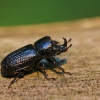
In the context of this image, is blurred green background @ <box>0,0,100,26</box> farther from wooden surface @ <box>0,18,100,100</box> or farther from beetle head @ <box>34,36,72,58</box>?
beetle head @ <box>34,36,72,58</box>

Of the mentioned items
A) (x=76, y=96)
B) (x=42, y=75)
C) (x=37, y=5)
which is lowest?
(x=76, y=96)

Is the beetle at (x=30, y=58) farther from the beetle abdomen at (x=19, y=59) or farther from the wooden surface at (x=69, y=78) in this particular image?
the wooden surface at (x=69, y=78)

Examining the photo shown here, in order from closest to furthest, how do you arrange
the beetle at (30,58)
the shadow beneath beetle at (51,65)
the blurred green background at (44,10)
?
the beetle at (30,58), the shadow beneath beetle at (51,65), the blurred green background at (44,10)

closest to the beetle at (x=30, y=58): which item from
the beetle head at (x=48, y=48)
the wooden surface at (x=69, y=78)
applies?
the beetle head at (x=48, y=48)

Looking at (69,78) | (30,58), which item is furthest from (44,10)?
(69,78)

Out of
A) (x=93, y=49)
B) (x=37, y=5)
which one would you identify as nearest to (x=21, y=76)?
(x=93, y=49)

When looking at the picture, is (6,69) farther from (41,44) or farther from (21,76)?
(41,44)

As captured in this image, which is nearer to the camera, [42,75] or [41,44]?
[42,75]
